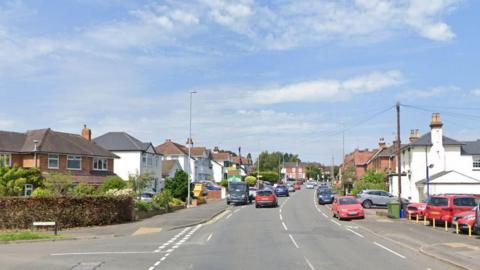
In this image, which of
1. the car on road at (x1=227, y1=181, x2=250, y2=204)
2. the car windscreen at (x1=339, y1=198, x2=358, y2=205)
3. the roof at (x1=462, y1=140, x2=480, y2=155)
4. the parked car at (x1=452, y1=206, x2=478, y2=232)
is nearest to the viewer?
the parked car at (x1=452, y1=206, x2=478, y2=232)

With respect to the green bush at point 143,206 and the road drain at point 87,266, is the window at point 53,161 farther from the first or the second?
the road drain at point 87,266

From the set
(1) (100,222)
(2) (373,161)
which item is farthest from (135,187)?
(2) (373,161)

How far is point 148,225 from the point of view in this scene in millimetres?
31375

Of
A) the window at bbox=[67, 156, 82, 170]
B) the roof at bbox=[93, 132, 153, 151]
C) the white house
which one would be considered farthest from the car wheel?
the roof at bbox=[93, 132, 153, 151]

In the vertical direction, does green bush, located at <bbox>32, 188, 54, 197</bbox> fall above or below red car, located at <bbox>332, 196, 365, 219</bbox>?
above

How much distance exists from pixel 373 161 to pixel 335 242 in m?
72.7

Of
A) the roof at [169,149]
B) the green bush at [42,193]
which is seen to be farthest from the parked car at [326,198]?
the roof at [169,149]

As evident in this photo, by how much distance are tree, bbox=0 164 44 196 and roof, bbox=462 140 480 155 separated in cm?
3700

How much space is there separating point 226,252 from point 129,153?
166 feet

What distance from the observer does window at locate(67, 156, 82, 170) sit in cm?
5304

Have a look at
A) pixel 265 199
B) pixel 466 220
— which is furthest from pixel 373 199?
pixel 466 220

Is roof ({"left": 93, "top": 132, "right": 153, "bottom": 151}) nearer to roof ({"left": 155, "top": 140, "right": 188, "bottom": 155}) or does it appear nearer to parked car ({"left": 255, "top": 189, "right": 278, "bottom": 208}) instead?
roof ({"left": 155, "top": 140, "right": 188, "bottom": 155})

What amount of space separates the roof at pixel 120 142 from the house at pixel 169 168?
12.0 metres

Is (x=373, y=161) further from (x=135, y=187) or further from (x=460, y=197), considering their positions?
(x=460, y=197)
